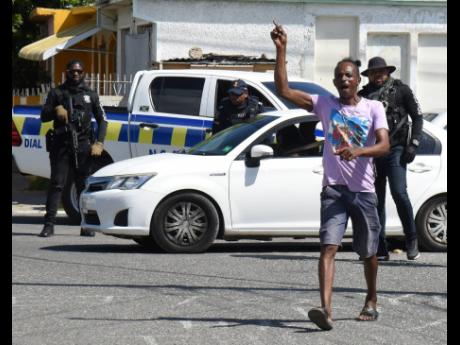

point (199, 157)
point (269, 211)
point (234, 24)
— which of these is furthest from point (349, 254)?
point (234, 24)

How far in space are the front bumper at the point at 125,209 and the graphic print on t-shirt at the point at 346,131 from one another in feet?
13.9

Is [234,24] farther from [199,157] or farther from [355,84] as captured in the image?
[355,84]

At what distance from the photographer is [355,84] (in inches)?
348

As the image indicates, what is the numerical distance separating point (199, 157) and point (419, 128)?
2.23m

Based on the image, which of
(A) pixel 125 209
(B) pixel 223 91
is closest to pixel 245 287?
(A) pixel 125 209

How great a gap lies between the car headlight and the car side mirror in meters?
0.93

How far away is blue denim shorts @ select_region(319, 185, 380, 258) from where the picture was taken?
880cm

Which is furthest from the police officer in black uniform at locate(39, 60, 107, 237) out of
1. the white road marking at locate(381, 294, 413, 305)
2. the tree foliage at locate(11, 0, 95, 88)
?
the tree foliage at locate(11, 0, 95, 88)

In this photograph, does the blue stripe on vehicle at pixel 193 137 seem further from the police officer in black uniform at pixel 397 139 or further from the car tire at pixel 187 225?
the police officer in black uniform at pixel 397 139

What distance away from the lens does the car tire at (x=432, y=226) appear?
43.3 ft

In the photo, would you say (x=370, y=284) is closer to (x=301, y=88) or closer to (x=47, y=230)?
(x=47, y=230)

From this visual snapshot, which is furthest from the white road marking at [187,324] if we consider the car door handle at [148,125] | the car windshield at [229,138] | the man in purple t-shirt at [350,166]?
the car door handle at [148,125]

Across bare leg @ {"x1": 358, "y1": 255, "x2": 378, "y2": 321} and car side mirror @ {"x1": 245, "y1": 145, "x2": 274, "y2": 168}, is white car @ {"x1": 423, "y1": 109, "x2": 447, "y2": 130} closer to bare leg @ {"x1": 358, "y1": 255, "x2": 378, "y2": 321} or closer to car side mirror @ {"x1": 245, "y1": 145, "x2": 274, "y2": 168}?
car side mirror @ {"x1": 245, "y1": 145, "x2": 274, "y2": 168}

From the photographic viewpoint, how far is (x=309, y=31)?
2622 centimetres
